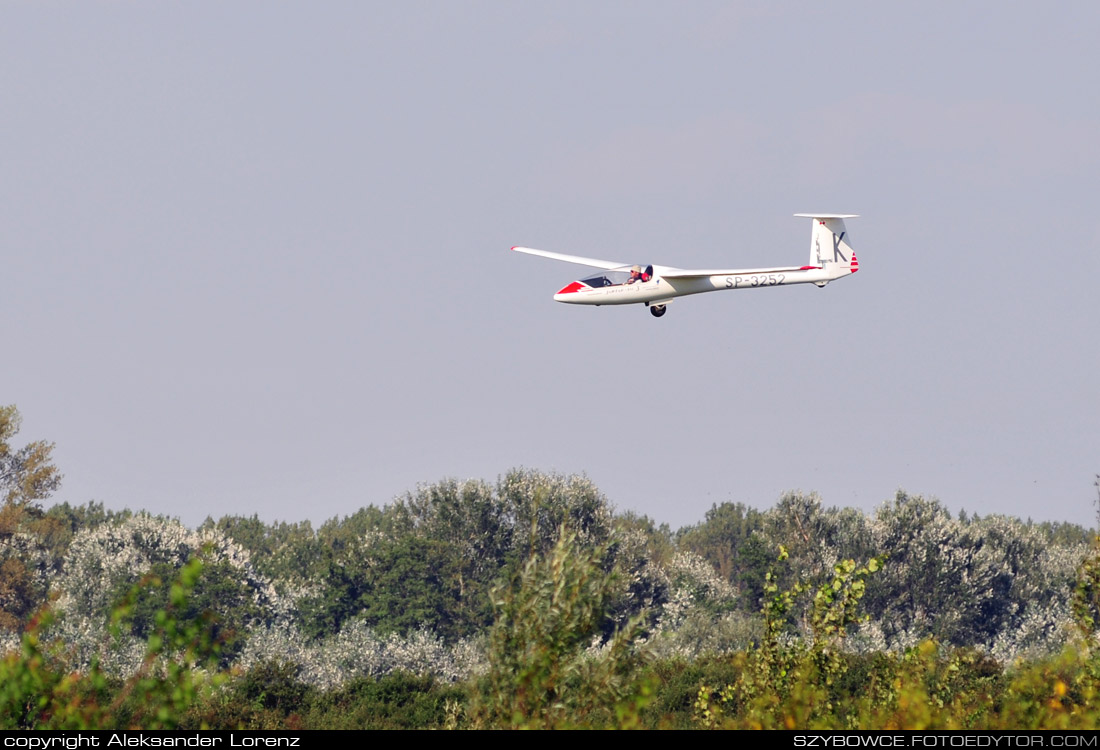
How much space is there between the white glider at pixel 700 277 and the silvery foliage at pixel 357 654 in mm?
55845

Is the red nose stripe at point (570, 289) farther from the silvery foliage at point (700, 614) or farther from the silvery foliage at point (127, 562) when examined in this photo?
the silvery foliage at point (127, 562)

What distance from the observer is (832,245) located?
53.2 m

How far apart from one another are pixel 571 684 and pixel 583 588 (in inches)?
50.2

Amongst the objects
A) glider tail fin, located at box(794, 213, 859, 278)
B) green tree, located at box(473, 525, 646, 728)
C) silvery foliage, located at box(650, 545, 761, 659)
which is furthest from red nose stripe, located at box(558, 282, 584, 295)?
silvery foliage, located at box(650, 545, 761, 659)

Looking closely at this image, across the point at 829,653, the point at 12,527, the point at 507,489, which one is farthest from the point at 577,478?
the point at 829,653

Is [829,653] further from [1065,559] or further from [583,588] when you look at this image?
[1065,559]

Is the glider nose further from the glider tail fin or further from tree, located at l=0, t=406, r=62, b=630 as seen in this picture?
tree, located at l=0, t=406, r=62, b=630

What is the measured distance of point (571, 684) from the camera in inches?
706

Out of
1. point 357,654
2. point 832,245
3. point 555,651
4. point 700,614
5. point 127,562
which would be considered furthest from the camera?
point 127,562

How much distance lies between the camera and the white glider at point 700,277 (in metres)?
47.1

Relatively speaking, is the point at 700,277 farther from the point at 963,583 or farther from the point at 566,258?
the point at 963,583

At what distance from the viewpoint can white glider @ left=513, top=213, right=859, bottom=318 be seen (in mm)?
47062

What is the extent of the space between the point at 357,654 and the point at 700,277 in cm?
6598

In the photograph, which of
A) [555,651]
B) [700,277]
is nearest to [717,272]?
[700,277]
